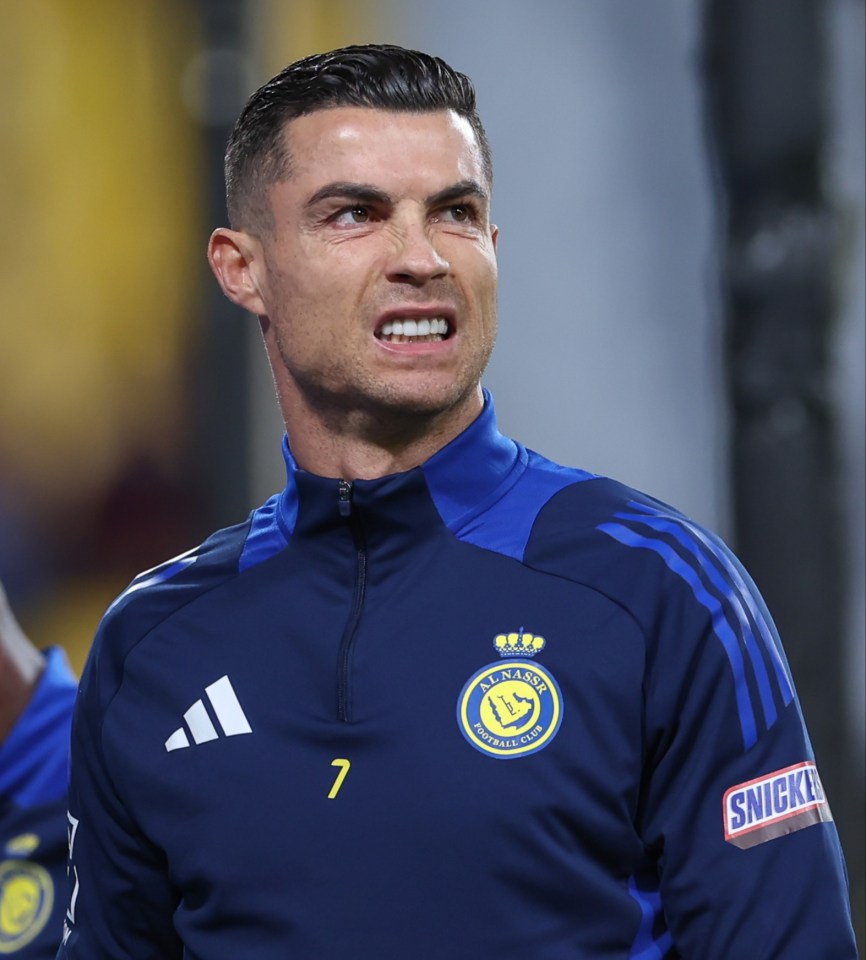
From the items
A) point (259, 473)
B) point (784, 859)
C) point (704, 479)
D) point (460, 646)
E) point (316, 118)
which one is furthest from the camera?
point (259, 473)

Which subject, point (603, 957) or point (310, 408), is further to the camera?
point (310, 408)

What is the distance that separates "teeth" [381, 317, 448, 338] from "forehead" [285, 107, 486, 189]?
0.17m

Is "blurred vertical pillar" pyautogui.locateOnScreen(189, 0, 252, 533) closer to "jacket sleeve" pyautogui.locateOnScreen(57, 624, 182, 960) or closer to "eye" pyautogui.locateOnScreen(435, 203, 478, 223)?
"jacket sleeve" pyautogui.locateOnScreen(57, 624, 182, 960)

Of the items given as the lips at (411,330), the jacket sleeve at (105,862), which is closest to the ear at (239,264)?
the lips at (411,330)

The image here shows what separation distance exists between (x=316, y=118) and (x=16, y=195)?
3.34 meters

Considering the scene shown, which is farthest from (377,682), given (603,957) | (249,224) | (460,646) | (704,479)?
(704,479)

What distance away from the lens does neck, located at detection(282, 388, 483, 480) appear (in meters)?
1.89

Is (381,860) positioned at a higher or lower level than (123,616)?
lower

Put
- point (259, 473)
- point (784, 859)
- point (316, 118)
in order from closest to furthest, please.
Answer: point (784, 859)
point (316, 118)
point (259, 473)

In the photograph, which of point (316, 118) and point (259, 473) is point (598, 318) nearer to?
point (259, 473)

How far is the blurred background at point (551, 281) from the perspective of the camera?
11.4 ft

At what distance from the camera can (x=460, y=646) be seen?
1731 mm

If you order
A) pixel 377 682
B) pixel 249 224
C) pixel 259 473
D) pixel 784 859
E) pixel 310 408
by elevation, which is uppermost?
pixel 249 224

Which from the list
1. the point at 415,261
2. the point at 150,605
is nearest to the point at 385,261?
the point at 415,261
